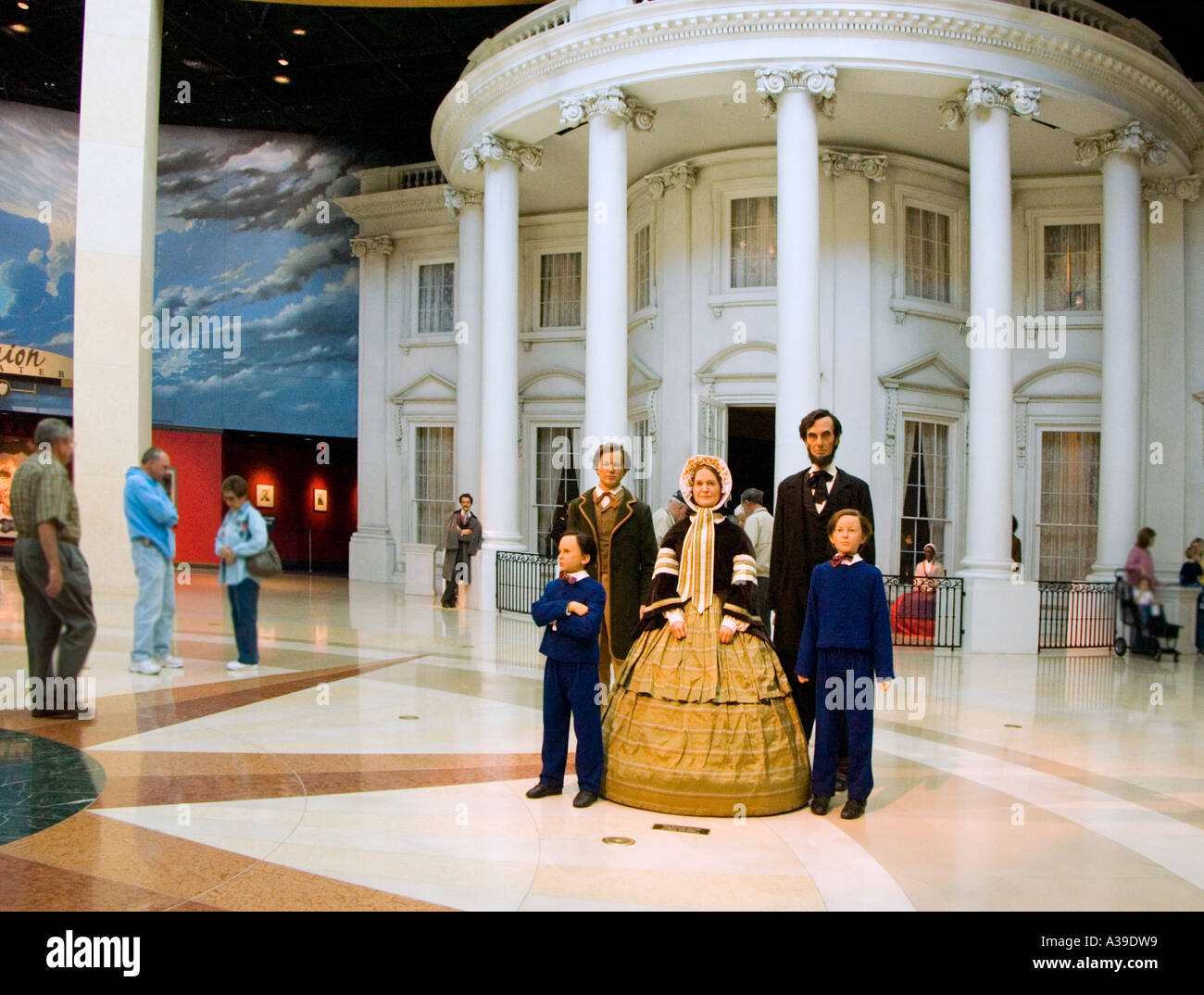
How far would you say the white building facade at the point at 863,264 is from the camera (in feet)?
42.3

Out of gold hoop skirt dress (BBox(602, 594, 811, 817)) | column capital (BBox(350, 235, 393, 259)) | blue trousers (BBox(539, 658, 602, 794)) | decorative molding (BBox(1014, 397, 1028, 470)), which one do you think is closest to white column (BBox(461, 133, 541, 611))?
column capital (BBox(350, 235, 393, 259))

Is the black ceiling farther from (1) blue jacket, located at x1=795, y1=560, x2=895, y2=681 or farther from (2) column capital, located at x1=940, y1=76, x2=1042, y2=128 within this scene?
(1) blue jacket, located at x1=795, y1=560, x2=895, y2=681

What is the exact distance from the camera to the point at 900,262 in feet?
52.3

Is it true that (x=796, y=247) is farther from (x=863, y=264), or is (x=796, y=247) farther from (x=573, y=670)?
(x=573, y=670)

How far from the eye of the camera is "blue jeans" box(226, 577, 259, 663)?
8.35m

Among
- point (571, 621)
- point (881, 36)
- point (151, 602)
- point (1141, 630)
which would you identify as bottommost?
point (1141, 630)

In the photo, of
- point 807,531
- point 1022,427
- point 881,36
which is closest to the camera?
point 807,531

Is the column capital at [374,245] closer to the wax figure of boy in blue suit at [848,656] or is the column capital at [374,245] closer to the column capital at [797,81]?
the column capital at [797,81]

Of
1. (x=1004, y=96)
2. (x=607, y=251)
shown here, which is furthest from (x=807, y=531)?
(x=1004, y=96)

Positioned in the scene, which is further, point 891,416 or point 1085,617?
point 891,416

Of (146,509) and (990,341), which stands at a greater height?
(990,341)

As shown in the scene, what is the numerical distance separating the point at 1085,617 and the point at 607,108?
9072 millimetres

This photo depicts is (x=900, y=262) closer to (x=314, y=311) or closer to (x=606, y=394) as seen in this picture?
(x=606, y=394)

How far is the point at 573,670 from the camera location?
5004 mm
